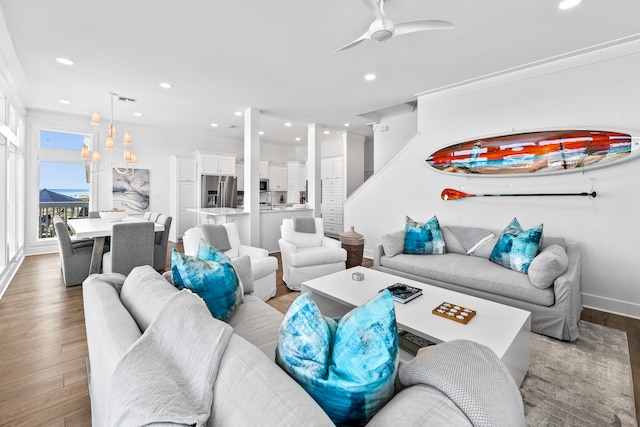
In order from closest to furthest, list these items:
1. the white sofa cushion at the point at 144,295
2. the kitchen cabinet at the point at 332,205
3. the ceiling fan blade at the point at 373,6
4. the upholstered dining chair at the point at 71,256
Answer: the white sofa cushion at the point at 144,295 → the ceiling fan blade at the point at 373,6 → the upholstered dining chair at the point at 71,256 → the kitchen cabinet at the point at 332,205

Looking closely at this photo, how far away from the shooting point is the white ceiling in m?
2.36

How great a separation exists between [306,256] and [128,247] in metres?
2.14

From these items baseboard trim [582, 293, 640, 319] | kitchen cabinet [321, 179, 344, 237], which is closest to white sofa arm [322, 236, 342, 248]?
baseboard trim [582, 293, 640, 319]

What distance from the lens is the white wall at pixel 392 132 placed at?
5.52m

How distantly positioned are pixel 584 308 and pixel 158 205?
7.79m

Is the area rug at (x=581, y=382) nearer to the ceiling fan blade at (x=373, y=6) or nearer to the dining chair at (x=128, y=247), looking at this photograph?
the ceiling fan blade at (x=373, y=6)

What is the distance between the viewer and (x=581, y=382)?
1882 mm

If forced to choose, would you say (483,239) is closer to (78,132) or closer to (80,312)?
(80,312)

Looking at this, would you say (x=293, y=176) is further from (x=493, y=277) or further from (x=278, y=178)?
(x=493, y=277)

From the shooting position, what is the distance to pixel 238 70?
139 inches

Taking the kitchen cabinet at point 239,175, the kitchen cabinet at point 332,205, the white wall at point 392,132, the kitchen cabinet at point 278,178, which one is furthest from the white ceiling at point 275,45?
the kitchen cabinet at point 278,178

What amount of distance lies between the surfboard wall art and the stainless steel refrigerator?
5012 millimetres

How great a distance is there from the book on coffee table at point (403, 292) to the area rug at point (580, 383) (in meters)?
0.85

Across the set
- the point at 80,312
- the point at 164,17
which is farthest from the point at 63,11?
the point at 80,312
